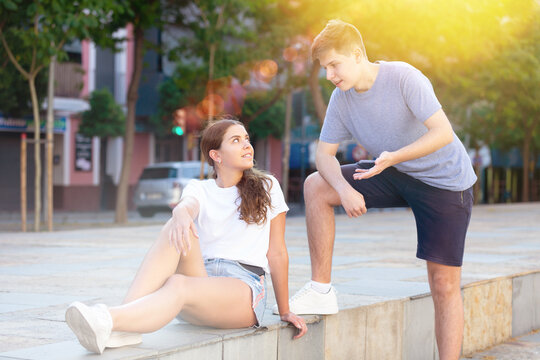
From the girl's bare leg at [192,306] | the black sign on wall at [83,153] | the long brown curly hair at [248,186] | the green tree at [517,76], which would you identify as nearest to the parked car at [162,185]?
the black sign on wall at [83,153]

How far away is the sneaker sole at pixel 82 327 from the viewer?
3.36 meters

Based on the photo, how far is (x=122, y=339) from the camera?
3555mm

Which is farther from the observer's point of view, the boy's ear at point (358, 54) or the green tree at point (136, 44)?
the green tree at point (136, 44)

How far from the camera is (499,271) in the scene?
7.02 m

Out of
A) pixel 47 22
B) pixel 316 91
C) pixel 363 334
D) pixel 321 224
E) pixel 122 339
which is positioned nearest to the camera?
pixel 122 339

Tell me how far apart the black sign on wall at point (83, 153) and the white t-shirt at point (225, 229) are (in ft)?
88.2

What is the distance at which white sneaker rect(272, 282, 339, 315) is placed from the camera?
4602 mm

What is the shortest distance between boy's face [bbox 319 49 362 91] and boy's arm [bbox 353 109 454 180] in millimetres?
434

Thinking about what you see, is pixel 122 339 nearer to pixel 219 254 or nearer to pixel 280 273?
pixel 219 254

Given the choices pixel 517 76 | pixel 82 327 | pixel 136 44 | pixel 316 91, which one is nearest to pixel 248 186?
pixel 82 327

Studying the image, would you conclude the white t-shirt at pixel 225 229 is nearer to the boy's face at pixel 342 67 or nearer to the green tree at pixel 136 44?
the boy's face at pixel 342 67

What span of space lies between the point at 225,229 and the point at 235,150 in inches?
16.0

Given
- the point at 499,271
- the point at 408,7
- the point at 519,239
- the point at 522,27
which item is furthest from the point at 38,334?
the point at 522,27

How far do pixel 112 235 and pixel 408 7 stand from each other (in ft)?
30.0
